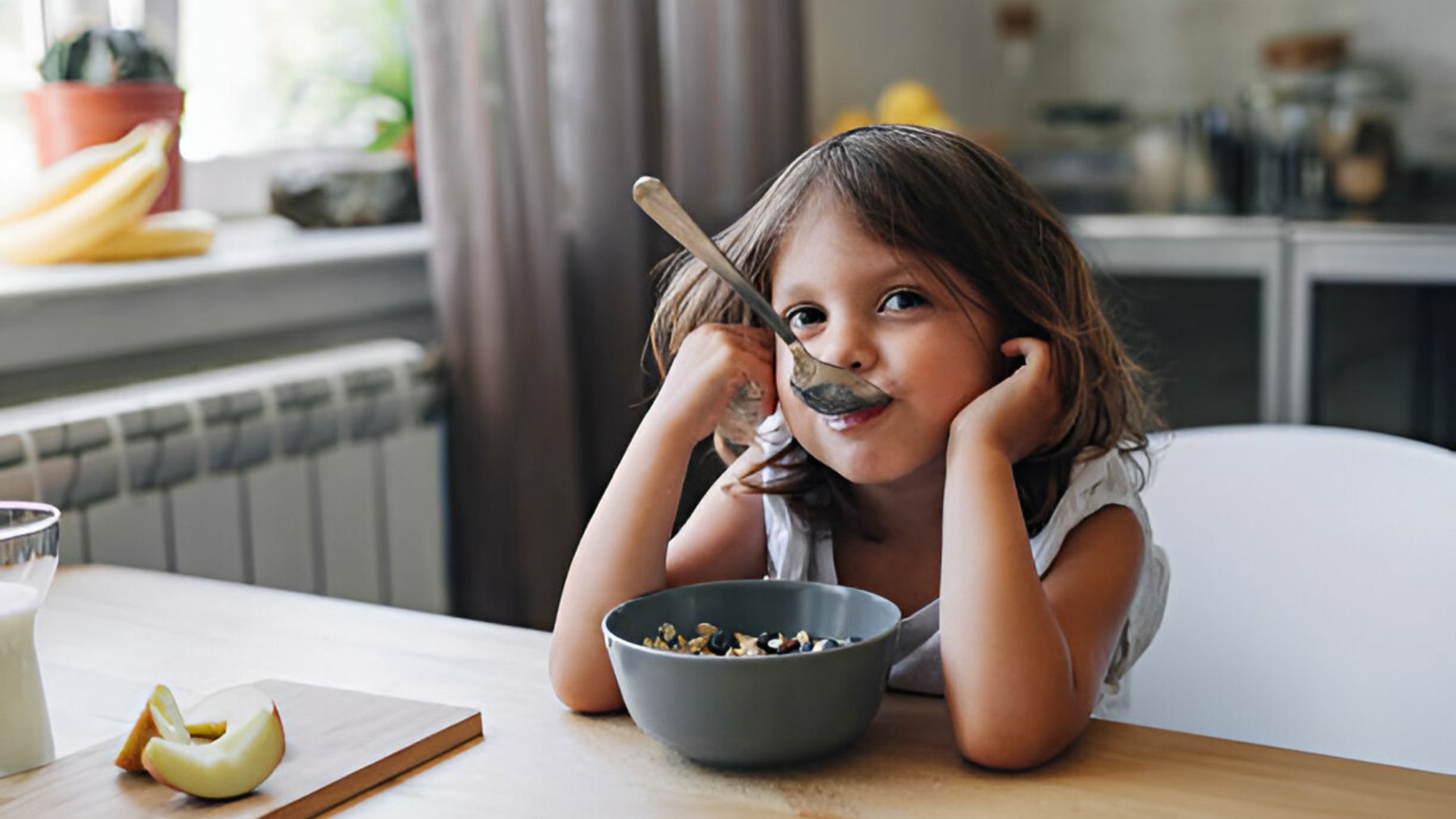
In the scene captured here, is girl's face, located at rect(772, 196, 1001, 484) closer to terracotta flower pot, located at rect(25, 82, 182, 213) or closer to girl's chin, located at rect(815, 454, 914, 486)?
girl's chin, located at rect(815, 454, 914, 486)

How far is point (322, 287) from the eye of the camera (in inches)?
70.2

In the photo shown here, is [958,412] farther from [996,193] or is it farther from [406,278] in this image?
[406,278]

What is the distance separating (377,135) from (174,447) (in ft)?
2.51

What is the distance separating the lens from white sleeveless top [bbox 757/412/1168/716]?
0.92m

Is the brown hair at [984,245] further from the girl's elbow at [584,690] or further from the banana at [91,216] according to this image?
the banana at [91,216]

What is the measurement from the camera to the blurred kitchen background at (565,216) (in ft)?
5.47

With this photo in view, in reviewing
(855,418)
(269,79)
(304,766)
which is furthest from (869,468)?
(269,79)

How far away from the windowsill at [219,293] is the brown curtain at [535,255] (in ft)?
0.31

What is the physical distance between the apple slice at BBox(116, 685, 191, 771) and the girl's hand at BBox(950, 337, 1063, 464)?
441 millimetres

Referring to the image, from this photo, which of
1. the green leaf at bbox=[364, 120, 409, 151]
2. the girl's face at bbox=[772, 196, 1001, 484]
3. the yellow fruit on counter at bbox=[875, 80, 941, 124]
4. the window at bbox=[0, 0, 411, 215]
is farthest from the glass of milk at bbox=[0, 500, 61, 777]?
the yellow fruit on counter at bbox=[875, 80, 941, 124]

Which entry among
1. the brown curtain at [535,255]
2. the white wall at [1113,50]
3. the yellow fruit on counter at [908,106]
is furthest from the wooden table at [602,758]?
the white wall at [1113,50]

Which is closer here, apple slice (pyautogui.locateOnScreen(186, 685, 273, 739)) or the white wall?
apple slice (pyautogui.locateOnScreen(186, 685, 273, 739))

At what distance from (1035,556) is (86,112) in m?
1.15

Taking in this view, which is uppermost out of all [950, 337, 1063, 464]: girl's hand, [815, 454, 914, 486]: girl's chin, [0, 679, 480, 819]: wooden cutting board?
[950, 337, 1063, 464]: girl's hand
